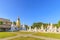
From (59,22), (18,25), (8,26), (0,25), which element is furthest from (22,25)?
(59,22)

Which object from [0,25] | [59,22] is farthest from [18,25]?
[59,22]

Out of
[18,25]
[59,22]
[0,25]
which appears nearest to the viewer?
[0,25]

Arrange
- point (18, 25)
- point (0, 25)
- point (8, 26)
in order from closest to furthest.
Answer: point (0, 25)
point (8, 26)
point (18, 25)

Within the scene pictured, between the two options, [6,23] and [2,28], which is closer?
[2,28]

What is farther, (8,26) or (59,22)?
(59,22)

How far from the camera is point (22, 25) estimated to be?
229ft

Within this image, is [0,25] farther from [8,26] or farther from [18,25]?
[18,25]

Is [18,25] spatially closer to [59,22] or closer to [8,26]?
[8,26]

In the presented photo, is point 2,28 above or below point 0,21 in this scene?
below

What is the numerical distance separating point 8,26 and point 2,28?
4.21 meters

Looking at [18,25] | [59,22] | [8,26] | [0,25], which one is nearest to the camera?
[0,25]

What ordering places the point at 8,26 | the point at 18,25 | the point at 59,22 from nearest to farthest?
the point at 8,26
the point at 18,25
the point at 59,22

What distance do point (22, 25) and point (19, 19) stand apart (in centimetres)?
413

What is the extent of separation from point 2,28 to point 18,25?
1109 cm
